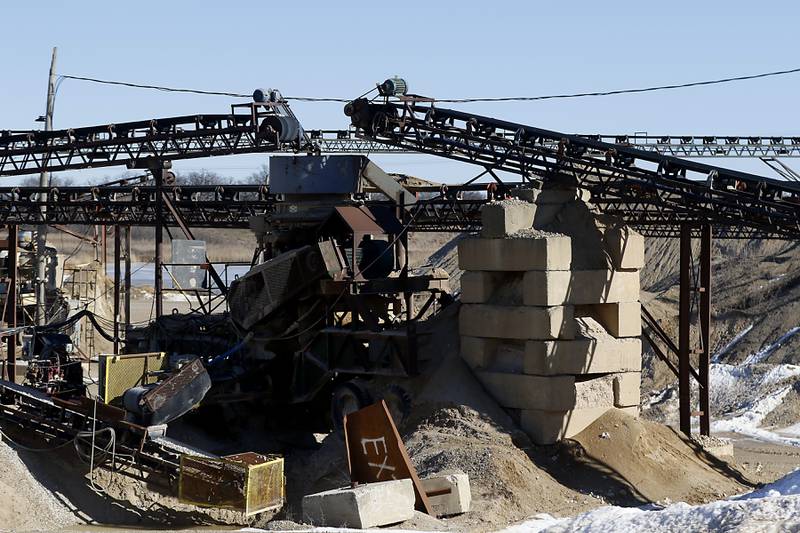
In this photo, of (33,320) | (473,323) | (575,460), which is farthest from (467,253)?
(33,320)

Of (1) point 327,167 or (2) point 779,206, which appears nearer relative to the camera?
(2) point 779,206

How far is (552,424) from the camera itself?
2072cm

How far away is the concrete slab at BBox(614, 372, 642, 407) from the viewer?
21.5 metres

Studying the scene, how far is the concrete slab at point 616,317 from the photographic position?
21.6 meters

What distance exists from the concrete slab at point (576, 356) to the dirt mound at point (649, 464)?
2.89ft

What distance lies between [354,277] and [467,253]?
2872mm

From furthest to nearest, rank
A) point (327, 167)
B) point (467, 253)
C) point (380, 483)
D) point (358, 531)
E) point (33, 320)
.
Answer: point (33, 320) → point (327, 167) → point (467, 253) → point (380, 483) → point (358, 531)

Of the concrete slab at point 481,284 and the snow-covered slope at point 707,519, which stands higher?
the concrete slab at point 481,284

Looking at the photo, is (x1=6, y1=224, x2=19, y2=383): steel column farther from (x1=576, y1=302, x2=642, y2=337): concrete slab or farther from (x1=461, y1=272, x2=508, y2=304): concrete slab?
(x1=576, y1=302, x2=642, y2=337): concrete slab

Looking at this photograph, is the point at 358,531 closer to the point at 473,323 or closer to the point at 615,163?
the point at 473,323

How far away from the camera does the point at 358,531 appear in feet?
50.5

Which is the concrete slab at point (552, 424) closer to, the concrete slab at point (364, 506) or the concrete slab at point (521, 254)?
the concrete slab at point (521, 254)

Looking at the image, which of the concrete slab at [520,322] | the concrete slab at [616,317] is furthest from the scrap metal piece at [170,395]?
the concrete slab at [616,317]

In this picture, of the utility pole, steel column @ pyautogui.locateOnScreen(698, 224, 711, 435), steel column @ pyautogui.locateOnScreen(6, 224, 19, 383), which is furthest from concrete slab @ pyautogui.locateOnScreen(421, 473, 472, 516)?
the utility pole
